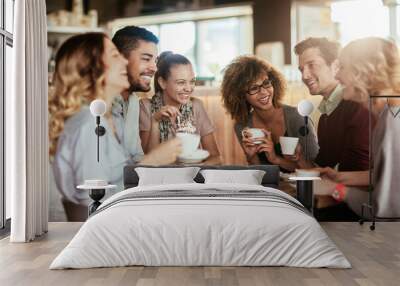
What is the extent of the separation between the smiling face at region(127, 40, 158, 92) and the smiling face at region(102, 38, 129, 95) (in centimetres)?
8

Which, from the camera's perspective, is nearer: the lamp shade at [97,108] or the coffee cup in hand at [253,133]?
the lamp shade at [97,108]

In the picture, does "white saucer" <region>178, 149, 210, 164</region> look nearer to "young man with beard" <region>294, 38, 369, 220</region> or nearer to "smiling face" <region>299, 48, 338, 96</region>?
"young man with beard" <region>294, 38, 369, 220</region>

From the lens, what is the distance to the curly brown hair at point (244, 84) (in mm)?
7613

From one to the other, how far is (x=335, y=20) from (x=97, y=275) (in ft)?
15.9

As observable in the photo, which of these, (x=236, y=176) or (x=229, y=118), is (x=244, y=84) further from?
(x=236, y=176)

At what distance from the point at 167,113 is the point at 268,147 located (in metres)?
1.37

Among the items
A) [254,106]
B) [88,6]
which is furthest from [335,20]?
[88,6]

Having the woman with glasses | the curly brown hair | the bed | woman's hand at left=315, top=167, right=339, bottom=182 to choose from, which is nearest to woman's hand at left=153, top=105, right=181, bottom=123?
the woman with glasses

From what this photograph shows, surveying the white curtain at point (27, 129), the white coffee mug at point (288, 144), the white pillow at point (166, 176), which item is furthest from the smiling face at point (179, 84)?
A: the white curtain at point (27, 129)

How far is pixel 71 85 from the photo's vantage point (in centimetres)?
762

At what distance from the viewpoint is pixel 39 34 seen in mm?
6543

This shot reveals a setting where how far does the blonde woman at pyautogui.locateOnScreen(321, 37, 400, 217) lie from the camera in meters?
7.52

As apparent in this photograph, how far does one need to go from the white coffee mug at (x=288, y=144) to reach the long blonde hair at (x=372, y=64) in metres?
1.03

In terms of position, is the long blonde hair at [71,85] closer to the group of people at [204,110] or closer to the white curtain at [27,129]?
the group of people at [204,110]
